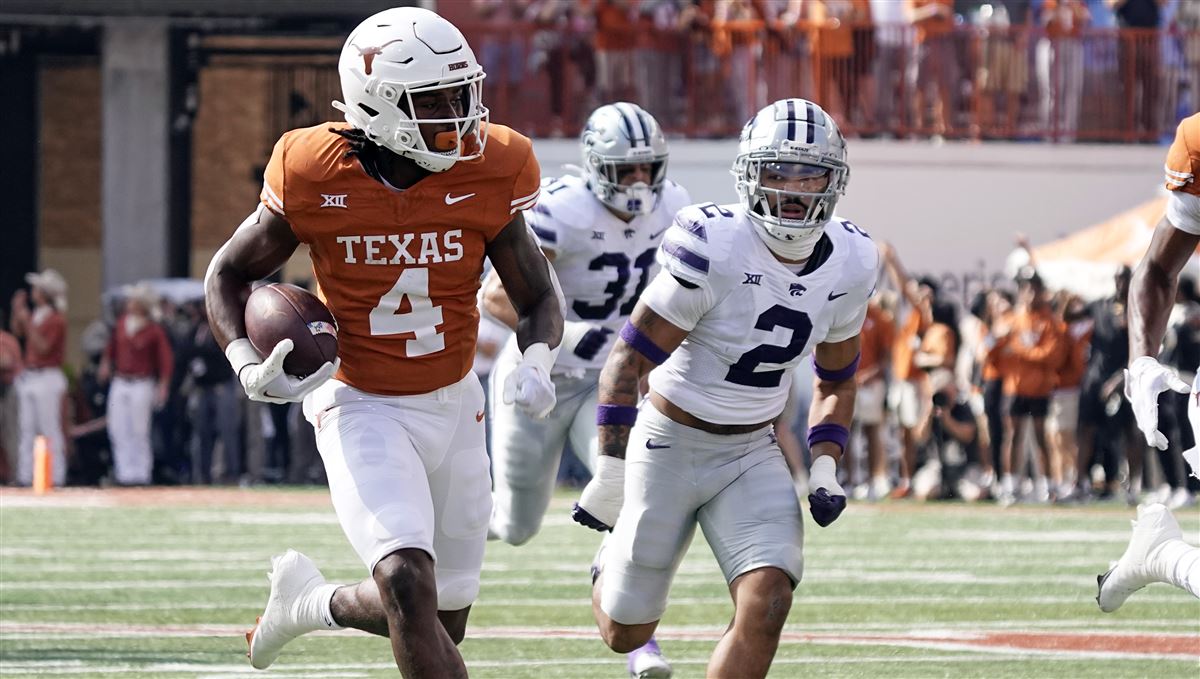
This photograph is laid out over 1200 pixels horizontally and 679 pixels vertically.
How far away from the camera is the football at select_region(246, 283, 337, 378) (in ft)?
16.1

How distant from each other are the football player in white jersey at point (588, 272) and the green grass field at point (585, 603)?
0.63 m

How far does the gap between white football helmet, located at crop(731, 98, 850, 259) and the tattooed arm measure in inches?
14.0

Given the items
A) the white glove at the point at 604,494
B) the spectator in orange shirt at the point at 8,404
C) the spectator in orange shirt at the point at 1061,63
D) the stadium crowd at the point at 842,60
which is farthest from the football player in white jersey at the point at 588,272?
the spectator in orange shirt at the point at 1061,63

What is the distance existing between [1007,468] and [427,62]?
9677 millimetres

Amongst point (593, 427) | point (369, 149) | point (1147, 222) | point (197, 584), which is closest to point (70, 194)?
point (1147, 222)

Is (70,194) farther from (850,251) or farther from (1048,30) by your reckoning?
(850,251)

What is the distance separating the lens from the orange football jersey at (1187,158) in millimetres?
5574

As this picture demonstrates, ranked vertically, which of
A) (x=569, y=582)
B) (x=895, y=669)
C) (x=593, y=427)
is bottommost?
(x=569, y=582)

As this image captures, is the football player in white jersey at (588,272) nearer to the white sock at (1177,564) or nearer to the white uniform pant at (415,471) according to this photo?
the white uniform pant at (415,471)

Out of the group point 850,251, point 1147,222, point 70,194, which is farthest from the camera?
point 70,194

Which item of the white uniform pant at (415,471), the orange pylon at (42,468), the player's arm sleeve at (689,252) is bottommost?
the orange pylon at (42,468)

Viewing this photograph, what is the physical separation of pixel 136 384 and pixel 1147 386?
11761 millimetres

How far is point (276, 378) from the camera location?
4.87m

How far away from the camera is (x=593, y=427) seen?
→ 24.9 feet
